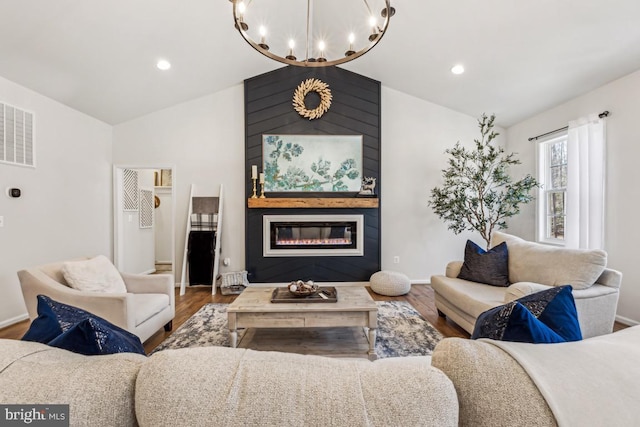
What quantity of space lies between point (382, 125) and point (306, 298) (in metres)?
3.30

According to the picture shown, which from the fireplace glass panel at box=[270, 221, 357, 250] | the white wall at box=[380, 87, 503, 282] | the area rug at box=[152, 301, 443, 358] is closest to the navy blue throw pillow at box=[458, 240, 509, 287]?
the area rug at box=[152, 301, 443, 358]

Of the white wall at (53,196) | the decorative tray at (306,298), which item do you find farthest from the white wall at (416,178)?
the white wall at (53,196)

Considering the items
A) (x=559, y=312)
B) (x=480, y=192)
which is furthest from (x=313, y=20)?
(x=559, y=312)

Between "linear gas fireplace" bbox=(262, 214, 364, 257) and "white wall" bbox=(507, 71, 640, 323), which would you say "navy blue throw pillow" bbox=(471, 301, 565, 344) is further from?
"linear gas fireplace" bbox=(262, 214, 364, 257)

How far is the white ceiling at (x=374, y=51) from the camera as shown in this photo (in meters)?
2.52

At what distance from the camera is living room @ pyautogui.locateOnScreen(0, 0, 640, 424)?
2832mm

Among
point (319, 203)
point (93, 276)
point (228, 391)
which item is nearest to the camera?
point (228, 391)

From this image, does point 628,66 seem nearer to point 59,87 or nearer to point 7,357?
point 7,357

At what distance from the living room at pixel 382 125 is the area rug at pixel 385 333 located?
138 cm

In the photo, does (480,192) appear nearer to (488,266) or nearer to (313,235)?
(488,266)

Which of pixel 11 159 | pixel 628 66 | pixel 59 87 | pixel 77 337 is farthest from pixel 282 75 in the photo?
pixel 77 337

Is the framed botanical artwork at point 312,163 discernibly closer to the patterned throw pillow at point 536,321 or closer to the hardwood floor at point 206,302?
the hardwood floor at point 206,302

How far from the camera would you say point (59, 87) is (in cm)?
325

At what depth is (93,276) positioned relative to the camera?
7.95 ft
